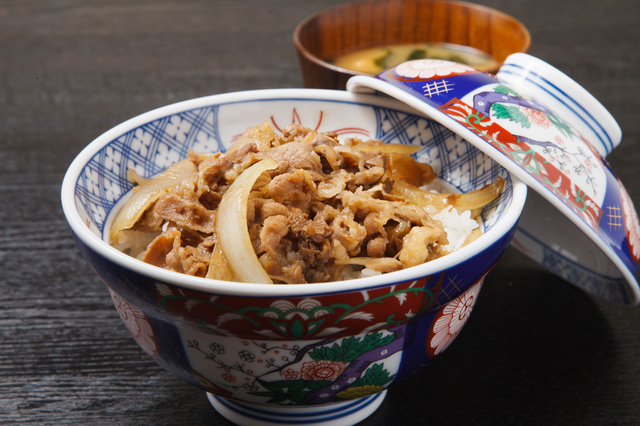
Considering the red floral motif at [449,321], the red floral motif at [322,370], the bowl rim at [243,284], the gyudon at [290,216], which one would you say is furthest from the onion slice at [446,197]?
the red floral motif at [322,370]

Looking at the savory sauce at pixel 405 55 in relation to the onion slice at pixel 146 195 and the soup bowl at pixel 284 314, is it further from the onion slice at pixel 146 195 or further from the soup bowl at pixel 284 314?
the onion slice at pixel 146 195

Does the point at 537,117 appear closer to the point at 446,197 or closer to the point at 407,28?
the point at 446,197

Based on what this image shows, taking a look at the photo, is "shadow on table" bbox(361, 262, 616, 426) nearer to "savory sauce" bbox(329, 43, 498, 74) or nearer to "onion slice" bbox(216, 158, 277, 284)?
"onion slice" bbox(216, 158, 277, 284)

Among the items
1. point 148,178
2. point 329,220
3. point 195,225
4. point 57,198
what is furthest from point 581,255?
point 57,198

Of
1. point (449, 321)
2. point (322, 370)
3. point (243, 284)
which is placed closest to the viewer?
point (243, 284)

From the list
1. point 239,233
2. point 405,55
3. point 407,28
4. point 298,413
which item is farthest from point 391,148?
point 407,28

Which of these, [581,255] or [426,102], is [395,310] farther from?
[581,255]
